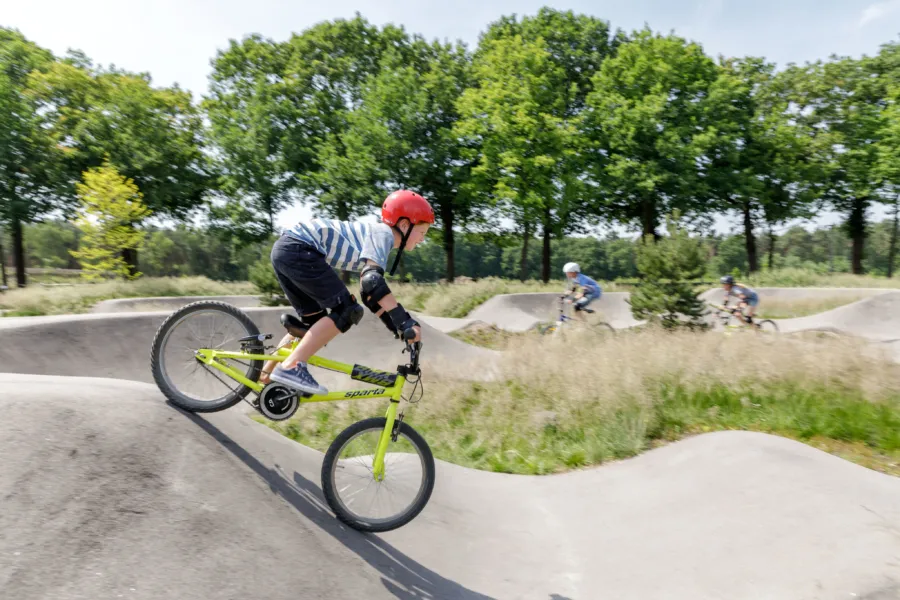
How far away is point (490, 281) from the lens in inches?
1044

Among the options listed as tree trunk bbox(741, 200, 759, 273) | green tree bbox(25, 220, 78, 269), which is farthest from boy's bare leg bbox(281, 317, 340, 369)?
green tree bbox(25, 220, 78, 269)

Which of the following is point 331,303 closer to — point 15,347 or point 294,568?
point 294,568

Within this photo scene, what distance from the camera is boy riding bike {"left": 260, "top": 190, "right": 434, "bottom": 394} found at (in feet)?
11.8

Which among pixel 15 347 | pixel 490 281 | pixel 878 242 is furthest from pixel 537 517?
pixel 878 242

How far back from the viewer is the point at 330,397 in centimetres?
382

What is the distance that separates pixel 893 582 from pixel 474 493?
10.6ft

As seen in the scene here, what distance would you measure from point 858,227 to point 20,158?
170 ft

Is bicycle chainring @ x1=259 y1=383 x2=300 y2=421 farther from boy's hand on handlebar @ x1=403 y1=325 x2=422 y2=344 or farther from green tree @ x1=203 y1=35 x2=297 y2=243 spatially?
green tree @ x1=203 y1=35 x2=297 y2=243

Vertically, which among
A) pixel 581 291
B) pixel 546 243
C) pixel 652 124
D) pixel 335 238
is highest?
pixel 652 124

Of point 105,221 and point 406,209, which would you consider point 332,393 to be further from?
point 105,221

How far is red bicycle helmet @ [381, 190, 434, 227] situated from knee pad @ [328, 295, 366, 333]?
24.6 inches

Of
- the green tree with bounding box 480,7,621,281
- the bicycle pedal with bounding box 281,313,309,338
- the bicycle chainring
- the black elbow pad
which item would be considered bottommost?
the bicycle chainring

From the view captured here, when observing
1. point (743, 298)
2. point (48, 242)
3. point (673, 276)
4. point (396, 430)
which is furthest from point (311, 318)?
point (48, 242)

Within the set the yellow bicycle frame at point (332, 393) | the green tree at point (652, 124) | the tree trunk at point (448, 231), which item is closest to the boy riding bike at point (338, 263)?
the yellow bicycle frame at point (332, 393)
